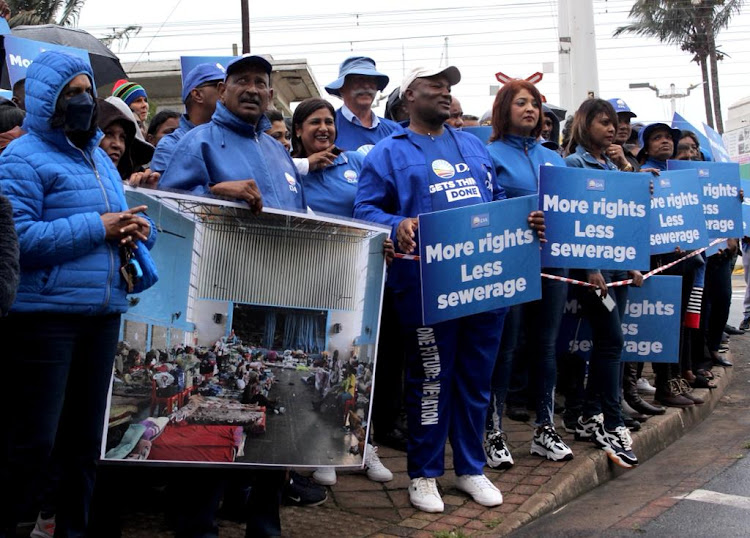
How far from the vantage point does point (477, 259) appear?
15.3 feet

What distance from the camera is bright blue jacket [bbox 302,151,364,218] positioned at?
5.38 metres

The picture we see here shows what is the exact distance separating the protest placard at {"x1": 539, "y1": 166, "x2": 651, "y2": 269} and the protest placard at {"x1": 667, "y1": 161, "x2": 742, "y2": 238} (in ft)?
6.67

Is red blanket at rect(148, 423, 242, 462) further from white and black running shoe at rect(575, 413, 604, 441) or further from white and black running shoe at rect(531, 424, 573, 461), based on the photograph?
white and black running shoe at rect(575, 413, 604, 441)

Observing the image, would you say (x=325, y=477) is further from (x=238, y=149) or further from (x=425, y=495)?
(x=238, y=149)

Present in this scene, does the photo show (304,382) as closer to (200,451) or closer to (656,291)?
(200,451)

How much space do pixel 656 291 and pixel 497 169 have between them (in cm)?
176

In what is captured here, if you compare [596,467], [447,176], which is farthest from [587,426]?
[447,176]

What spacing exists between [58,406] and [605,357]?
11.4 ft

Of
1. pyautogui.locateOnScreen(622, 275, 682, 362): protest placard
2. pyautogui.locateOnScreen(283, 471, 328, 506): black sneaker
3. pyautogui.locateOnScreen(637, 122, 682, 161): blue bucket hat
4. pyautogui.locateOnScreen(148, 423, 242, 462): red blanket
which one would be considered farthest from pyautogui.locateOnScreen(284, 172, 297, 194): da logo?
pyautogui.locateOnScreen(637, 122, 682, 161): blue bucket hat

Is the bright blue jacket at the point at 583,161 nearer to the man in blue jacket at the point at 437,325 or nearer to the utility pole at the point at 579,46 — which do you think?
the man in blue jacket at the point at 437,325

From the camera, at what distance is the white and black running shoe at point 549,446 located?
552cm

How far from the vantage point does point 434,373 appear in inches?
189

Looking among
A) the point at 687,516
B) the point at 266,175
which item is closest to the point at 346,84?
the point at 266,175

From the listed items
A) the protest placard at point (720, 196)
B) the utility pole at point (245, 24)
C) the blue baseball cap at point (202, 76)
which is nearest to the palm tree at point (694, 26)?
the utility pole at point (245, 24)
